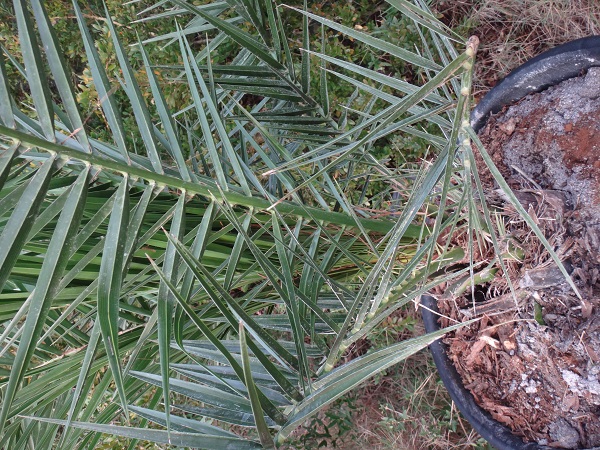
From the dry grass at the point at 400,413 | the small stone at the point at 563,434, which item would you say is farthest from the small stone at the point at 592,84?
the dry grass at the point at 400,413

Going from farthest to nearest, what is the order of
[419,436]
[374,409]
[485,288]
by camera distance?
[374,409] → [419,436] → [485,288]

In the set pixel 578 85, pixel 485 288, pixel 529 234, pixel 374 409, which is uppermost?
pixel 578 85

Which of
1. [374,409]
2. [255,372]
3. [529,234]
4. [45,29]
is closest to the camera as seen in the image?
[45,29]

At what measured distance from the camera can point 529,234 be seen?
2.57ft

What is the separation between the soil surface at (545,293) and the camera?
779 mm

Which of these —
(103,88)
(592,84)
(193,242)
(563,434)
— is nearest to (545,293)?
(563,434)

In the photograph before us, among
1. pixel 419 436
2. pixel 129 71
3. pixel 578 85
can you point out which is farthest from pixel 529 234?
pixel 419 436

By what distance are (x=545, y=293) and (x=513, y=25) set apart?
71 cm

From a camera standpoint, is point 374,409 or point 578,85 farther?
point 374,409

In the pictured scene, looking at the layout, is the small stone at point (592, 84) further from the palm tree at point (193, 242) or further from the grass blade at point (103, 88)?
the grass blade at point (103, 88)

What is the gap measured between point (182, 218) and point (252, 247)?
0.14m

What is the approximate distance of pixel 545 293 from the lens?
31.9 inches

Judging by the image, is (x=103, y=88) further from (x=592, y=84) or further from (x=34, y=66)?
(x=592, y=84)

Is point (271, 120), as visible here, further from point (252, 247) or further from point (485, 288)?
point (485, 288)
